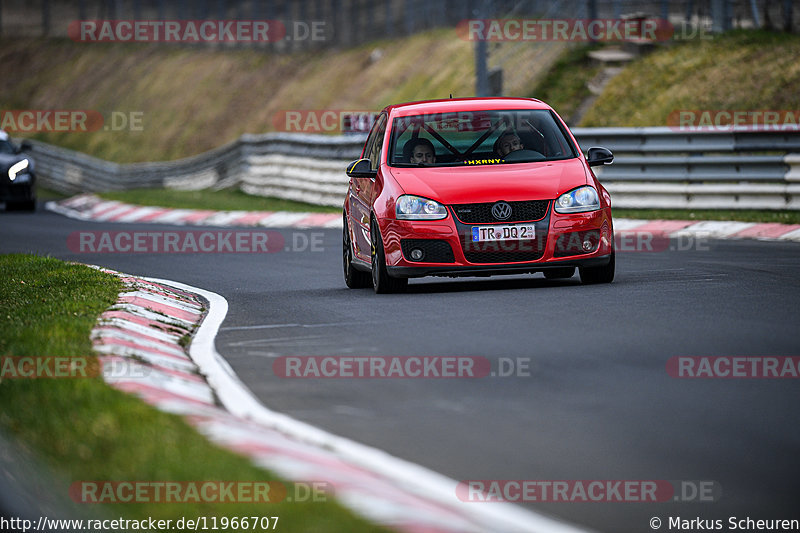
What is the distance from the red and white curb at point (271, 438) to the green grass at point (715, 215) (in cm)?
1088

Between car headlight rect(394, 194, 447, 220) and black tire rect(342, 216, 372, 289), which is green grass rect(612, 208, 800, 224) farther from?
car headlight rect(394, 194, 447, 220)

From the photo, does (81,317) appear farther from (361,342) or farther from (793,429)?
(793,429)

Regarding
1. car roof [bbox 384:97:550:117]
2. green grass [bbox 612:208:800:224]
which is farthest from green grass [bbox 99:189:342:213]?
car roof [bbox 384:97:550:117]

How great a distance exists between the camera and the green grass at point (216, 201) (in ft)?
95.0

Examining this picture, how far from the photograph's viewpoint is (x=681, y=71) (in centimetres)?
2861

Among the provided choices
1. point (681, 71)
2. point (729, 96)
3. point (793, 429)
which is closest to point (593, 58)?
point (681, 71)

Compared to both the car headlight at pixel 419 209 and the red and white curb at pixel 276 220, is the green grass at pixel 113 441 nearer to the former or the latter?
the car headlight at pixel 419 209

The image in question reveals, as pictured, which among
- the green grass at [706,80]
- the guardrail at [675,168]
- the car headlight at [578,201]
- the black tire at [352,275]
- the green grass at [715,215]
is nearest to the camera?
the car headlight at [578,201]

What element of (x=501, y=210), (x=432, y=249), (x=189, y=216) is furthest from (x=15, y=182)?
(x=501, y=210)

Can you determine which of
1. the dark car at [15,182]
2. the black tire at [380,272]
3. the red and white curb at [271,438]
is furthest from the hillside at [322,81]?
the red and white curb at [271,438]

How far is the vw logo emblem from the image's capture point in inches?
473

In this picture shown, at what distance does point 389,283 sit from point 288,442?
6407 mm

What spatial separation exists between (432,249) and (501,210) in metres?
0.63

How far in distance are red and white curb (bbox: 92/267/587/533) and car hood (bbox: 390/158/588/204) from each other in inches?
96.0
